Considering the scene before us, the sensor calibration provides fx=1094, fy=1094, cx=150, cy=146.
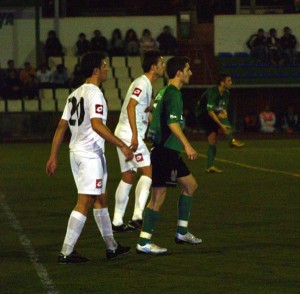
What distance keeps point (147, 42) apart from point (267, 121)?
5358 millimetres

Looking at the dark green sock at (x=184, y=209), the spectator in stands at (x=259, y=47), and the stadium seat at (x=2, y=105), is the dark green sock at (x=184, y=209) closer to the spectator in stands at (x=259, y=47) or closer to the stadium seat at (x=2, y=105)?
the stadium seat at (x=2, y=105)

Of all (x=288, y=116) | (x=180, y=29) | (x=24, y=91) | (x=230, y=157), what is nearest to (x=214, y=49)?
(x=180, y=29)

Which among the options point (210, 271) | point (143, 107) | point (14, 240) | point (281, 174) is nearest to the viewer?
point (210, 271)

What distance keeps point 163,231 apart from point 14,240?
172 centimetres

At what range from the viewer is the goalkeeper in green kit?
20.0 m

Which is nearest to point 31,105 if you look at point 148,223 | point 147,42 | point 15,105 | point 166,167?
point 15,105

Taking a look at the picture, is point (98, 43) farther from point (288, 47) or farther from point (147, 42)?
point (288, 47)

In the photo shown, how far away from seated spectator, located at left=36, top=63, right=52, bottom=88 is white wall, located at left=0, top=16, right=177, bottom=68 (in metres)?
2.57

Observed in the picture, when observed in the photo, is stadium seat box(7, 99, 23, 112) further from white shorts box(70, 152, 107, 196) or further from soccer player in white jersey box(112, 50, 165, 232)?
white shorts box(70, 152, 107, 196)

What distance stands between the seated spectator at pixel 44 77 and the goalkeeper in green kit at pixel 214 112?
16242mm

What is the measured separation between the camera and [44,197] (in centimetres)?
1641

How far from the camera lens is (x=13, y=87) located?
3562 cm

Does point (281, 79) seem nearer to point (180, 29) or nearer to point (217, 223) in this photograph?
point (180, 29)

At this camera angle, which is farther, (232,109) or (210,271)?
(232,109)
